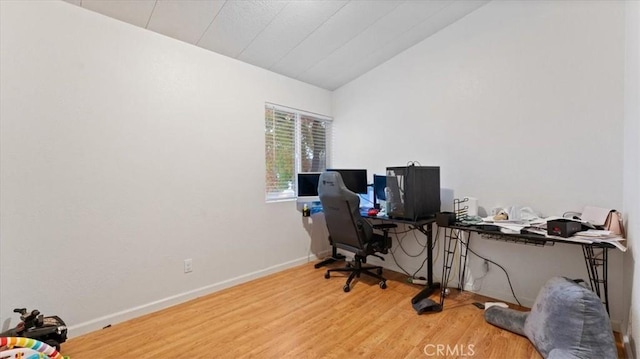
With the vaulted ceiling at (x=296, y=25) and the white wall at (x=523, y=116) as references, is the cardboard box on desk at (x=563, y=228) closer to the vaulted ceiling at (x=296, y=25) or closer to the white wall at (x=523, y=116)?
the white wall at (x=523, y=116)

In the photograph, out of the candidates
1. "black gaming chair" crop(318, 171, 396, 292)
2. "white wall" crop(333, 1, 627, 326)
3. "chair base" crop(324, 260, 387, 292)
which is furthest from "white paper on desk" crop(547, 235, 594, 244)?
"chair base" crop(324, 260, 387, 292)

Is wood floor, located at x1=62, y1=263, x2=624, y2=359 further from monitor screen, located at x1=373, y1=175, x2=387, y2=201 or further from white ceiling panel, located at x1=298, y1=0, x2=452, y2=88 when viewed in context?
white ceiling panel, located at x1=298, y1=0, x2=452, y2=88

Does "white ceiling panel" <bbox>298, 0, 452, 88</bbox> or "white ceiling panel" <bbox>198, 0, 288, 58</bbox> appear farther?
"white ceiling panel" <bbox>298, 0, 452, 88</bbox>

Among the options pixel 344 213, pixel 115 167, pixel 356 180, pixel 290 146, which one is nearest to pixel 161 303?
pixel 115 167

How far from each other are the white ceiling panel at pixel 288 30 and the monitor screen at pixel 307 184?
1.38 meters

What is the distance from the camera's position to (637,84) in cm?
159

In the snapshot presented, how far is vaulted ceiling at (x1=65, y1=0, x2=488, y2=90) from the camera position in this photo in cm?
225

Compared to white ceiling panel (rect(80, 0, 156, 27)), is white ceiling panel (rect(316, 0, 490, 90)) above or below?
above

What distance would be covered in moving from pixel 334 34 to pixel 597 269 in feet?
9.83

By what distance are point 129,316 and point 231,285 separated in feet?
3.00

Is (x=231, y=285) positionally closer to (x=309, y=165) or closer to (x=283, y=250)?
(x=283, y=250)

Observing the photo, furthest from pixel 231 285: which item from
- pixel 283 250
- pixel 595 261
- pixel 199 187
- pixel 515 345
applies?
pixel 595 261

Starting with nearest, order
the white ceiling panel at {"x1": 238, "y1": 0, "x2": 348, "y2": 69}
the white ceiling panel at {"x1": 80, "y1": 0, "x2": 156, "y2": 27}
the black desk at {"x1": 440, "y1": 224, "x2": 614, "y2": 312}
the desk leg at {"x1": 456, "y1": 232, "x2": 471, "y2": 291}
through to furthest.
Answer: the black desk at {"x1": 440, "y1": 224, "x2": 614, "y2": 312} < the white ceiling panel at {"x1": 80, "y1": 0, "x2": 156, "y2": 27} < the white ceiling panel at {"x1": 238, "y1": 0, "x2": 348, "y2": 69} < the desk leg at {"x1": 456, "y1": 232, "x2": 471, "y2": 291}

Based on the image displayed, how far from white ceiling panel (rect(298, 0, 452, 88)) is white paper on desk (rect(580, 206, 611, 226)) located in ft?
6.91
